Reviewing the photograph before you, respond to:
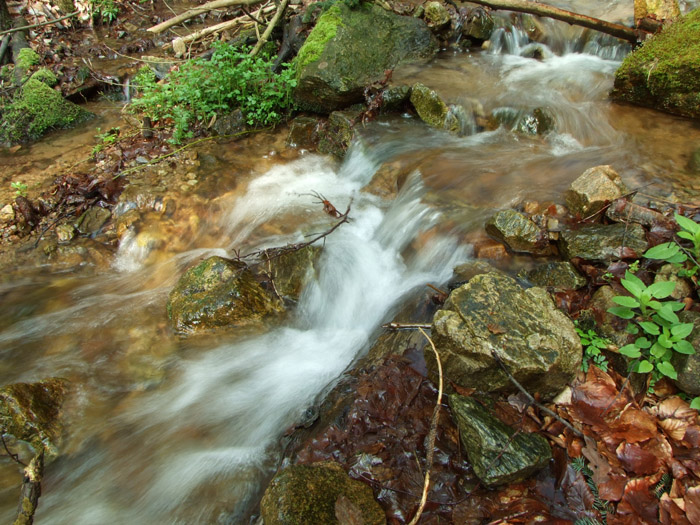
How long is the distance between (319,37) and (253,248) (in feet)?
12.4

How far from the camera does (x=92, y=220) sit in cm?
549

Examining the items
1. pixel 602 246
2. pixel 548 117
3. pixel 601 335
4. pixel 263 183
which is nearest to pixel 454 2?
pixel 548 117

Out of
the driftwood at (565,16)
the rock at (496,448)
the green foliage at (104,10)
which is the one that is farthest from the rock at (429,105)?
the green foliage at (104,10)

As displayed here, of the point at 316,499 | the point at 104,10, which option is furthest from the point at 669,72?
the point at 104,10

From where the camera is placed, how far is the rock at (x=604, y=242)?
328 cm

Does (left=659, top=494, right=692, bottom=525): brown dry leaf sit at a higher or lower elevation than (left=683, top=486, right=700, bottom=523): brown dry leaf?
lower

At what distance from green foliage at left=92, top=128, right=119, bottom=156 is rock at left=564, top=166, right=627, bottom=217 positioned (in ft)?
22.9

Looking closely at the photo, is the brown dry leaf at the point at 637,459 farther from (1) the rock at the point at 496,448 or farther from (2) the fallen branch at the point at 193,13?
(2) the fallen branch at the point at 193,13

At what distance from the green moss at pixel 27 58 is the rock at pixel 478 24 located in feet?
28.8

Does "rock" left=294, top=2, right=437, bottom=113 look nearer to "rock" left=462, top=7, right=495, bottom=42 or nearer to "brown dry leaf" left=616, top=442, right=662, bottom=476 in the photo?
"rock" left=462, top=7, right=495, bottom=42

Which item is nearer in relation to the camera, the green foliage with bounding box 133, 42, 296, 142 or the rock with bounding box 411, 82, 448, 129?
the rock with bounding box 411, 82, 448, 129

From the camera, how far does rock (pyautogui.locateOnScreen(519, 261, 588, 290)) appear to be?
3289 mm

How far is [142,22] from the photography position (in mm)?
11008

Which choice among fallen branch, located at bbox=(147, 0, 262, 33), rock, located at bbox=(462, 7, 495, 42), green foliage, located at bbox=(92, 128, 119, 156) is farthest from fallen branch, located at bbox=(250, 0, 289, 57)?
rock, located at bbox=(462, 7, 495, 42)
